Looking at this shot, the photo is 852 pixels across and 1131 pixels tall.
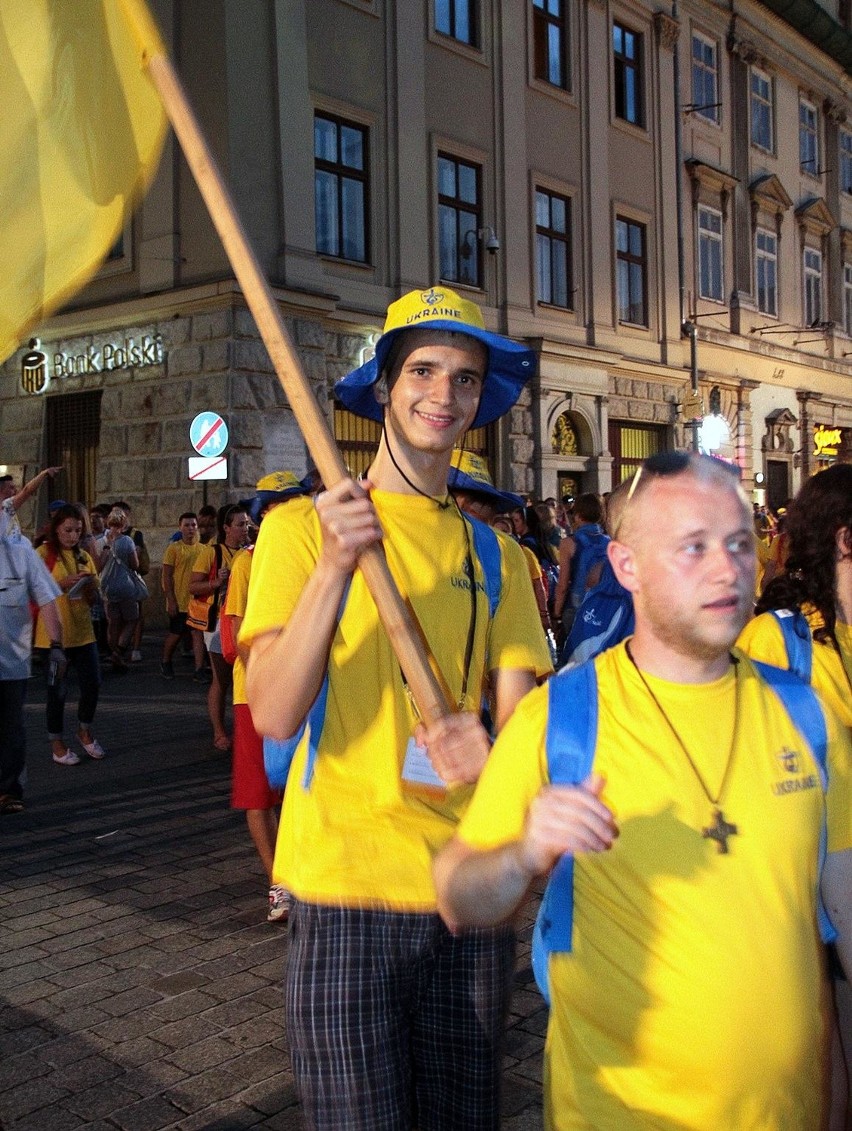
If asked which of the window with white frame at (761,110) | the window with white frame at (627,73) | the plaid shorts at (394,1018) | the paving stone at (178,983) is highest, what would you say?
the window with white frame at (761,110)

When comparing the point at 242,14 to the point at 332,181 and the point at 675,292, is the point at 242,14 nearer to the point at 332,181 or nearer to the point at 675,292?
the point at 332,181

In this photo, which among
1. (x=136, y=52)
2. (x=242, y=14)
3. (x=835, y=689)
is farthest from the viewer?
(x=242, y=14)

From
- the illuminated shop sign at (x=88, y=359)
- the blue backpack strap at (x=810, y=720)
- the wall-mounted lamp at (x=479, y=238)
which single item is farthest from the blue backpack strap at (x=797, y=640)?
the wall-mounted lamp at (x=479, y=238)

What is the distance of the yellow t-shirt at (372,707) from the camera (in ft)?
6.87

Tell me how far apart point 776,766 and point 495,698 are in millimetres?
749

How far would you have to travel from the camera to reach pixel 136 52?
217cm

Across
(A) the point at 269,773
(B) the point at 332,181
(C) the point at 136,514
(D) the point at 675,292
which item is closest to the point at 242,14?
(B) the point at 332,181

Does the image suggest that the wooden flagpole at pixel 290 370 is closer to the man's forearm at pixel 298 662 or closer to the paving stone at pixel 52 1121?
the man's forearm at pixel 298 662

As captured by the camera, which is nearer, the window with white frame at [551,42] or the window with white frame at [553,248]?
the window with white frame at [551,42]

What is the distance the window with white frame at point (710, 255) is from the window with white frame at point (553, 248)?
518cm

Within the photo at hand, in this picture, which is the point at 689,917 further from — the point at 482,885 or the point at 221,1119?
the point at 221,1119

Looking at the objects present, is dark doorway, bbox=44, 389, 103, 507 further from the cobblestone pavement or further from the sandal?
the cobblestone pavement

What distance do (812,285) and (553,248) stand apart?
12.6 metres

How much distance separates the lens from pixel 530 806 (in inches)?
68.7
